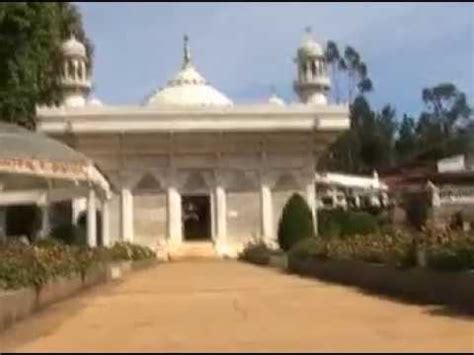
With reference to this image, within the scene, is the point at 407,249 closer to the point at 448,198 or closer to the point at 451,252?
the point at 451,252

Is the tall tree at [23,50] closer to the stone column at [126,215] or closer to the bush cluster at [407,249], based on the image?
the stone column at [126,215]

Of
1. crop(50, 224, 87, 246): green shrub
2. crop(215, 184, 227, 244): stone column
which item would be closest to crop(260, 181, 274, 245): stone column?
crop(215, 184, 227, 244): stone column

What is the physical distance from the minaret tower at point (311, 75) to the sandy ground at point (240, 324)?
2804cm

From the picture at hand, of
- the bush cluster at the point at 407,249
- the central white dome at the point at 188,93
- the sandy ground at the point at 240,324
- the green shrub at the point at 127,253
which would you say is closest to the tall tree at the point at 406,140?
the central white dome at the point at 188,93

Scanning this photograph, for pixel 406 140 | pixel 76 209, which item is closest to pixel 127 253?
pixel 76 209

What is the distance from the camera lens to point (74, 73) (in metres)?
45.0

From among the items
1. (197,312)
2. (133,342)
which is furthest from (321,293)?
(133,342)

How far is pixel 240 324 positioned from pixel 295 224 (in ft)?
76.7

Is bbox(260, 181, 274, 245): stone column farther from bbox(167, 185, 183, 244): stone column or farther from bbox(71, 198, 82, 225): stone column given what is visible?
bbox(71, 198, 82, 225): stone column

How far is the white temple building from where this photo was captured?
41.8 metres

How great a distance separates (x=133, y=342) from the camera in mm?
10117

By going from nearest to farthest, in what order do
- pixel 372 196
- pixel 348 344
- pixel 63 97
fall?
pixel 348 344 → pixel 63 97 → pixel 372 196

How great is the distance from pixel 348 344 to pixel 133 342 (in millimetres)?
2108

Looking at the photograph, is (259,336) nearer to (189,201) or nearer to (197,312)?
(197,312)
